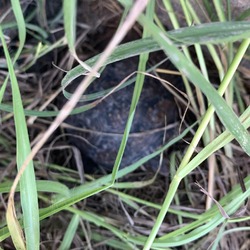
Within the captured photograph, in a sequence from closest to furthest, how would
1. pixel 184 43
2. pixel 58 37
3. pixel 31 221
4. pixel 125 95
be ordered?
pixel 184 43, pixel 31 221, pixel 125 95, pixel 58 37

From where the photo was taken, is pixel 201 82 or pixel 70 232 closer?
pixel 201 82

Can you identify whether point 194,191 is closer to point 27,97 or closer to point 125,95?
point 125,95

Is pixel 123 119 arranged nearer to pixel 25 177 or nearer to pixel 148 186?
pixel 148 186

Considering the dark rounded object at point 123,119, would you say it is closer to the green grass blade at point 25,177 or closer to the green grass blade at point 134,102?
the green grass blade at point 134,102

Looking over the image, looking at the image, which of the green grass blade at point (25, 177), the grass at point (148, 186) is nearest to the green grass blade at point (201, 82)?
the grass at point (148, 186)

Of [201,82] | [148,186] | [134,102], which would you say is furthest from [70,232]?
[201,82]

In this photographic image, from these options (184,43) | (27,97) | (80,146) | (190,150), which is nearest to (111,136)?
(80,146)
